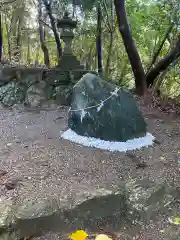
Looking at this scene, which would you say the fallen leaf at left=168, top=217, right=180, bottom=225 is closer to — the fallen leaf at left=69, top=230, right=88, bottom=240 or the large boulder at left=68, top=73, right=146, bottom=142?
the fallen leaf at left=69, top=230, right=88, bottom=240

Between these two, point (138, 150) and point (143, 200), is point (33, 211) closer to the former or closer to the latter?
point (143, 200)

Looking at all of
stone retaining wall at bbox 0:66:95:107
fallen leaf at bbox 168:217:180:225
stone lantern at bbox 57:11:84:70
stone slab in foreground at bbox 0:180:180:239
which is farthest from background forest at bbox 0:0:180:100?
fallen leaf at bbox 168:217:180:225

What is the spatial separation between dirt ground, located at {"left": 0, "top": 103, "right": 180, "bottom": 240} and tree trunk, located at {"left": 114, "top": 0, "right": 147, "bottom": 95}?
5.19 ft

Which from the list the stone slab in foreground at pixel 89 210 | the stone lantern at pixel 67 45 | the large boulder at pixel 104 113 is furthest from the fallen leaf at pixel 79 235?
the stone lantern at pixel 67 45

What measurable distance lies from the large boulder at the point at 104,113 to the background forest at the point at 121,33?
6.05 feet

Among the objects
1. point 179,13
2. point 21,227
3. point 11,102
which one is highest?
point 179,13

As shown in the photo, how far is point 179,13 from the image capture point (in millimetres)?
4418

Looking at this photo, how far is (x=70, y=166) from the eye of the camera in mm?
2117

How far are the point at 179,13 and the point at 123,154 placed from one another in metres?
3.25

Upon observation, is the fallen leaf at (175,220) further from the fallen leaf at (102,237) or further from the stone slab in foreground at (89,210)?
the fallen leaf at (102,237)

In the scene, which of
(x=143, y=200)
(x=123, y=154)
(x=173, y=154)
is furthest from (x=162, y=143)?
A: (x=143, y=200)

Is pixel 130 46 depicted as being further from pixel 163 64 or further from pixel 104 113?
pixel 104 113

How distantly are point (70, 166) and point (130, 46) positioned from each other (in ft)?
8.93

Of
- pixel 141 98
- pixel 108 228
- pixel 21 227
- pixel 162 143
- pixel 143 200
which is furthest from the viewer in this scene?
pixel 141 98
